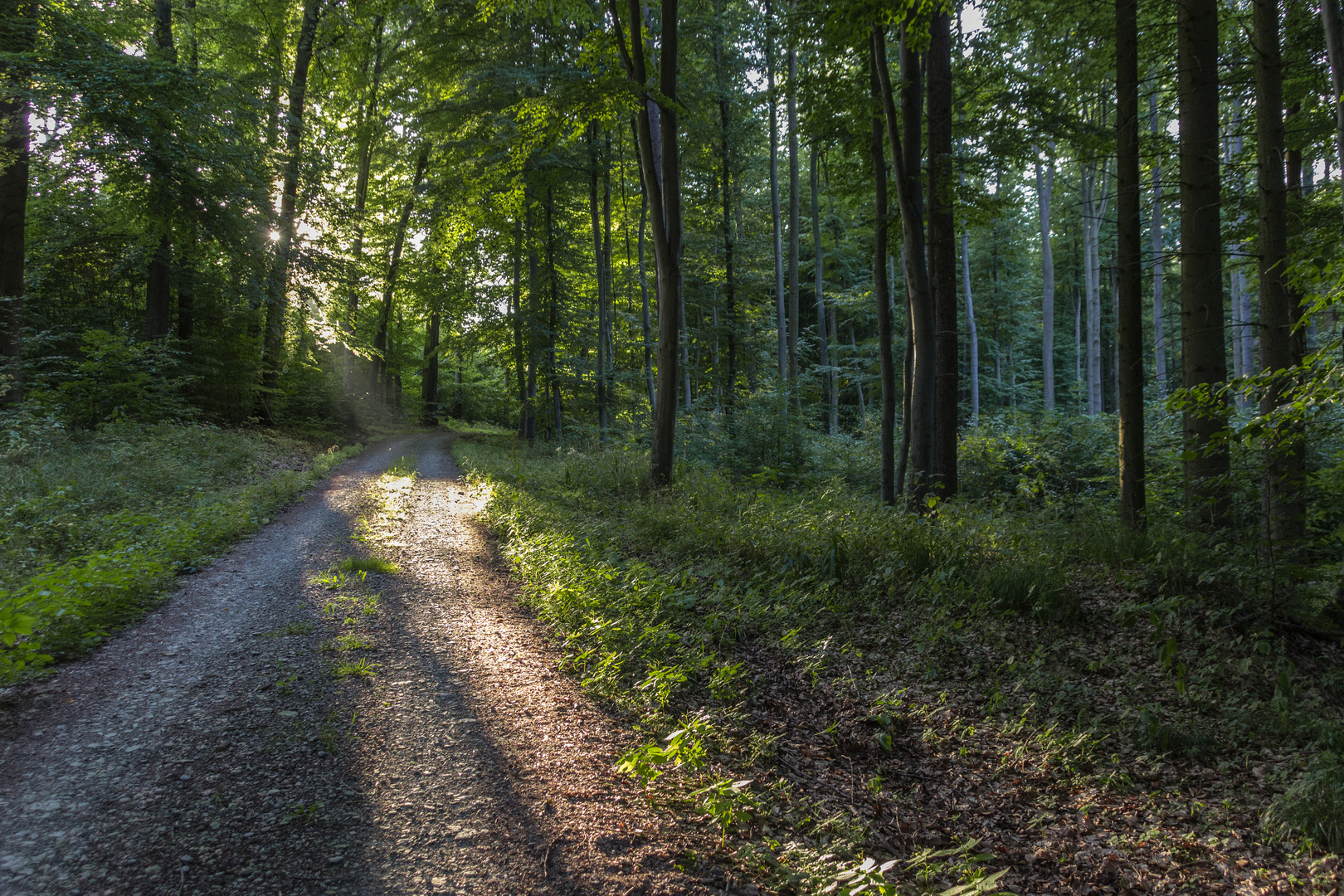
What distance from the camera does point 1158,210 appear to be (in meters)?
18.7

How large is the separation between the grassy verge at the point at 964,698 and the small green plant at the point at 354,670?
1.46 m

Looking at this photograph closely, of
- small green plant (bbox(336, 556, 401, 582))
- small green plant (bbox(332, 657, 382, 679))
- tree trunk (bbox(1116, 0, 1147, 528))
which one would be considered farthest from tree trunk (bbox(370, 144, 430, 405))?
tree trunk (bbox(1116, 0, 1147, 528))

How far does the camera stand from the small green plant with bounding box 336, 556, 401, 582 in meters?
7.32

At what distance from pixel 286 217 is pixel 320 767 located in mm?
17916

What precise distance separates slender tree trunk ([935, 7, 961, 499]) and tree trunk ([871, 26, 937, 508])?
0.23 meters

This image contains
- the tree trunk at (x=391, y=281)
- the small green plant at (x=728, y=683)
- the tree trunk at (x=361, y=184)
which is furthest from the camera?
the tree trunk at (x=391, y=281)

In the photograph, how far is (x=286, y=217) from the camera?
664 inches

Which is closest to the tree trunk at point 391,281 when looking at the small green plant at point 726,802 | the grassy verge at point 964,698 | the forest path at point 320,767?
the forest path at point 320,767

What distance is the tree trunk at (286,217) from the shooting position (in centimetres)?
1625

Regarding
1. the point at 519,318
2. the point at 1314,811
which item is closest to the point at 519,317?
the point at 519,318

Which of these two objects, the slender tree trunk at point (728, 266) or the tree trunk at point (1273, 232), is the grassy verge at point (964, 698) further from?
the slender tree trunk at point (728, 266)

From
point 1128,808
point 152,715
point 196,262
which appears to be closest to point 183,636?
point 152,715

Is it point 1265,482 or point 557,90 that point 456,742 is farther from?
point 557,90

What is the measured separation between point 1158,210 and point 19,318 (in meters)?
28.5
